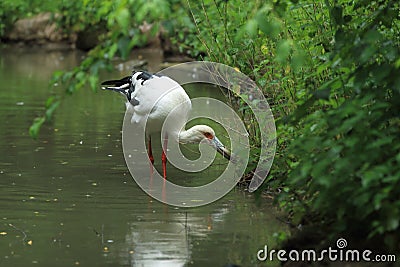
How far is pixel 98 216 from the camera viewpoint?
A: 7645 mm

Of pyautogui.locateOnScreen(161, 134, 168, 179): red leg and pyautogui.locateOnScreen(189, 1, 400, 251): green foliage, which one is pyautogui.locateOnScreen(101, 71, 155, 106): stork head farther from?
pyautogui.locateOnScreen(189, 1, 400, 251): green foliage

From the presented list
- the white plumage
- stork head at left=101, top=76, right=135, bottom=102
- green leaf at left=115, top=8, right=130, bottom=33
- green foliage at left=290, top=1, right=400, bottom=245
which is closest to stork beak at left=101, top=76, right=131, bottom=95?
stork head at left=101, top=76, right=135, bottom=102

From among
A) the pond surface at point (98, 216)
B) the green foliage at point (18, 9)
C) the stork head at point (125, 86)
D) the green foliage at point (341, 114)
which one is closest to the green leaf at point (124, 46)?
the green foliage at point (341, 114)

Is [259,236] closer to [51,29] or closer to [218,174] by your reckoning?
[218,174]

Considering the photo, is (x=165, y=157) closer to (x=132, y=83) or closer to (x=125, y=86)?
→ (x=132, y=83)

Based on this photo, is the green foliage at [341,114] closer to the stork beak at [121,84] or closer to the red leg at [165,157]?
the red leg at [165,157]

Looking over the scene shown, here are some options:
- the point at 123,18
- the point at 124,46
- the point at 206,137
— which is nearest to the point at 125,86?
the point at 206,137

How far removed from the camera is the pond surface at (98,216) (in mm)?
6445

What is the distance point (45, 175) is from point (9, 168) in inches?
21.7

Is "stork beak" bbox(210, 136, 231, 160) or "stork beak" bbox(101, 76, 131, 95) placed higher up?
"stork beak" bbox(101, 76, 131, 95)

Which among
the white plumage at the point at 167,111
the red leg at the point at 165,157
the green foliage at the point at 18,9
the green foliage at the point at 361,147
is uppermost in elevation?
the green foliage at the point at 18,9

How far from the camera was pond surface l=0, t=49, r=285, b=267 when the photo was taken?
21.1ft

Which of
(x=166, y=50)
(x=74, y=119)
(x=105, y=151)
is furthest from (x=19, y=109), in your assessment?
(x=166, y=50)

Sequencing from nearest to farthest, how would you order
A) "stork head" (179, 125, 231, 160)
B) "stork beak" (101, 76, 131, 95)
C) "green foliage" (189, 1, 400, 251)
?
"green foliage" (189, 1, 400, 251), "stork head" (179, 125, 231, 160), "stork beak" (101, 76, 131, 95)
